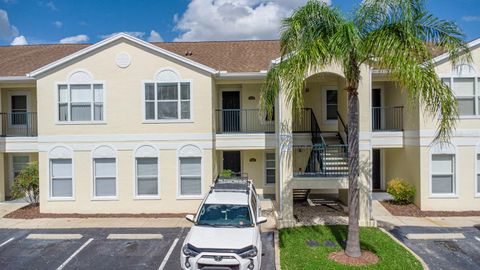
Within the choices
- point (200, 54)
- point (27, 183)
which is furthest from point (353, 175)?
point (27, 183)

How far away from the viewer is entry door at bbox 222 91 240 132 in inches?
660

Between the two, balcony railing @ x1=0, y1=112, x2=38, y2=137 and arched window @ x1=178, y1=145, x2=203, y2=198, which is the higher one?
balcony railing @ x1=0, y1=112, x2=38, y2=137

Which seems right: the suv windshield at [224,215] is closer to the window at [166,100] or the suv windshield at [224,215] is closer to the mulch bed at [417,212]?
the window at [166,100]

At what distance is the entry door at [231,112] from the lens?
55.0 feet

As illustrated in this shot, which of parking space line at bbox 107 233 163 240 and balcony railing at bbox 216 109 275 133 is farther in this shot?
balcony railing at bbox 216 109 275 133

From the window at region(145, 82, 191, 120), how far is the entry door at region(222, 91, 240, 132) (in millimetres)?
2588

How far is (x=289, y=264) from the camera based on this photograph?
8648 mm

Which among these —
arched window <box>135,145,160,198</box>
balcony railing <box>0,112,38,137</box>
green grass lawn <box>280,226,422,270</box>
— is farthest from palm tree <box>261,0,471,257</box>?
balcony railing <box>0,112,38,137</box>

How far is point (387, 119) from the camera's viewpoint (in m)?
16.8

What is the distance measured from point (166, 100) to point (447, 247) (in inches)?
471

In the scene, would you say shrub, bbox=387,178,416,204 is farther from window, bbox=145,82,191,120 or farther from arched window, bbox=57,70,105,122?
arched window, bbox=57,70,105,122

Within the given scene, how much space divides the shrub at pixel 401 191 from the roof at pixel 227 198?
8224mm

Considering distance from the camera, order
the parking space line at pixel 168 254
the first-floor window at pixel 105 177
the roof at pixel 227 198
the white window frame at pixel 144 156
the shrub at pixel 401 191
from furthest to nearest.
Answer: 1. the first-floor window at pixel 105 177
2. the white window frame at pixel 144 156
3. the shrub at pixel 401 191
4. the roof at pixel 227 198
5. the parking space line at pixel 168 254

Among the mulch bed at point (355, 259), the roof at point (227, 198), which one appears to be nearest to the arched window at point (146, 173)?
the roof at point (227, 198)
